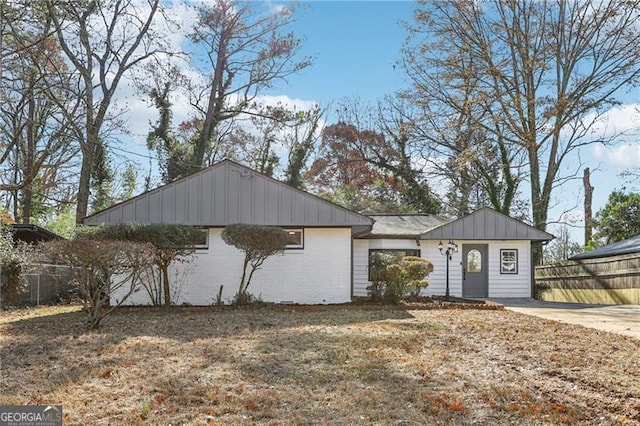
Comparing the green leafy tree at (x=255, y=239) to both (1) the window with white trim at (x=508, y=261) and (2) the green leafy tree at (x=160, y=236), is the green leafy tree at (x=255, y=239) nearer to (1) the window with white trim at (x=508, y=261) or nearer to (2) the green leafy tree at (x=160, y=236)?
(2) the green leafy tree at (x=160, y=236)

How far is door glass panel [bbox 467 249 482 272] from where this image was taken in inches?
747

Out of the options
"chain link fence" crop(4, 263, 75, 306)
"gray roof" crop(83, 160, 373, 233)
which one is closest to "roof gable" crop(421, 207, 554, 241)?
"gray roof" crop(83, 160, 373, 233)

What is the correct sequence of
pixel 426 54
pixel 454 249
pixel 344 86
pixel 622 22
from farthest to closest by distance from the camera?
pixel 344 86 < pixel 426 54 < pixel 622 22 < pixel 454 249

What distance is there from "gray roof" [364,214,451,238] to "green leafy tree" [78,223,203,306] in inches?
255

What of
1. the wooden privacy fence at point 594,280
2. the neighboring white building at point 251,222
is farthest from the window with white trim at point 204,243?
the wooden privacy fence at point 594,280

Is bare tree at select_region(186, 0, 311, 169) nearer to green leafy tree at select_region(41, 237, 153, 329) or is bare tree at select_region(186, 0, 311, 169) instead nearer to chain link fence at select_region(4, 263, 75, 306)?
chain link fence at select_region(4, 263, 75, 306)

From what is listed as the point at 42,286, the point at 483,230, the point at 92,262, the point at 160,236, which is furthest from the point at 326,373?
the point at 483,230

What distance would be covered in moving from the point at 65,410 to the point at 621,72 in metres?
23.1

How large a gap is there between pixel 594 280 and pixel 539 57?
9.28 m

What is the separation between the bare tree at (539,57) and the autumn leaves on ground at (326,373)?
1425cm

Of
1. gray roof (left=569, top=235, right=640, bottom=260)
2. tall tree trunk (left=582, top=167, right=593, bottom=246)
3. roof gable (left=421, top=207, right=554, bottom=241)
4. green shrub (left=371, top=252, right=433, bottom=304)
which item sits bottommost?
green shrub (left=371, top=252, right=433, bottom=304)

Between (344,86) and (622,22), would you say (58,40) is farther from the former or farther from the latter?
(622,22)

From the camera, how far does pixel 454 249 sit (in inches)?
682

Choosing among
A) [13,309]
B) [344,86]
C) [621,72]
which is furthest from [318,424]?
[344,86]
